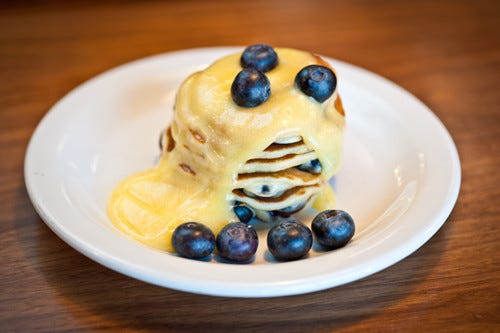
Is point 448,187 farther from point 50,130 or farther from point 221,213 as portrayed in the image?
point 50,130

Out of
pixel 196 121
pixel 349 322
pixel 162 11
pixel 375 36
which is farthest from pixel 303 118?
pixel 162 11

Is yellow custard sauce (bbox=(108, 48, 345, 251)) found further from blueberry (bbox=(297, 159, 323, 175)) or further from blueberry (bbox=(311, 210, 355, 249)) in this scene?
blueberry (bbox=(311, 210, 355, 249))

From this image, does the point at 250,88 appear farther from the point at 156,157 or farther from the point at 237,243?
the point at 156,157

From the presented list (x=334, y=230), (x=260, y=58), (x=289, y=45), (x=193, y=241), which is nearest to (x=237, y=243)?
(x=193, y=241)

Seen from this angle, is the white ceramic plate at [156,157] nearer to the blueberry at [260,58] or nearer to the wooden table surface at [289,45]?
the wooden table surface at [289,45]

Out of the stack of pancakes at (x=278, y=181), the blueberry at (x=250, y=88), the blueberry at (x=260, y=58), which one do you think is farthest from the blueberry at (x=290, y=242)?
the blueberry at (x=260, y=58)
